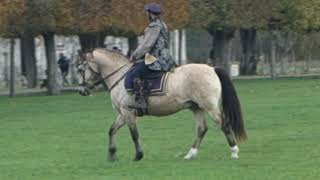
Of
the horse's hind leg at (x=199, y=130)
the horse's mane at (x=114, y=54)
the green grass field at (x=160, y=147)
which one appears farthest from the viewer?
the horse's mane at (x=114, y=54)

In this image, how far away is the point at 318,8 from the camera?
61188 mm

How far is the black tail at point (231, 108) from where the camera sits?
17719mm

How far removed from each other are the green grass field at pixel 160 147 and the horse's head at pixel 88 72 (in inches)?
52.0

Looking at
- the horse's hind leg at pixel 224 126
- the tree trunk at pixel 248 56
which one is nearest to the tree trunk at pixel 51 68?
the tree trunk at pixel 248 56

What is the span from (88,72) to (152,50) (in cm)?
147

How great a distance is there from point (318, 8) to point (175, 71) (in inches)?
1758

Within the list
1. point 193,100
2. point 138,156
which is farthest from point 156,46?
point 138,156

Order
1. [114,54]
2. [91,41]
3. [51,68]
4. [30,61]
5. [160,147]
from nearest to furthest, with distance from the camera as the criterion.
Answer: [114,54], [160,147], [51,68], [91,41], [30,61]

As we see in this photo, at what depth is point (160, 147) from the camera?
2052cm

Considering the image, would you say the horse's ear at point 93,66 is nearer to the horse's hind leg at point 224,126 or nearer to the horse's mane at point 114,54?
the horse's mane at point 114,54

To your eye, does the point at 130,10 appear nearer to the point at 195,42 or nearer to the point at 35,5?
the point at 35,5

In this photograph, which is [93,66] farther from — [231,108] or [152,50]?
[231,108]

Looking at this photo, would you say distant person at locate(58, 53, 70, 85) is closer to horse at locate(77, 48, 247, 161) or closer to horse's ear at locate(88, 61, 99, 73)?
horse's ear at locate(88, 61, 99, 73)

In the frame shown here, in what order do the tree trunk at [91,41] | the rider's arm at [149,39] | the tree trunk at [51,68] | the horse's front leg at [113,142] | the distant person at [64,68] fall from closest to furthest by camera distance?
the rider's arm at [149,39]
the horse's front leg at [113,142]
the tree trunk at [51,68]
the tree trunk at [91,41]
the distant person at [64,68]
